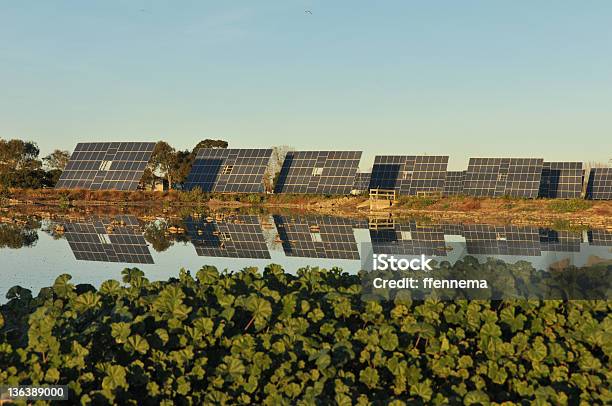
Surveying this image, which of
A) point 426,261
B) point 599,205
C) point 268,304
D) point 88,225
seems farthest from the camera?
point 599,205

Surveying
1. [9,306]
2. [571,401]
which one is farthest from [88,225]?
[571,401]

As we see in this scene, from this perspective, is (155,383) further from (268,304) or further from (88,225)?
(88,225)

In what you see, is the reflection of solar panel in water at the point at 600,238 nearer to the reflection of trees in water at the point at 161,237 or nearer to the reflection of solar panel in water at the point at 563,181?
the reflection of trees in water at the point at 161,237

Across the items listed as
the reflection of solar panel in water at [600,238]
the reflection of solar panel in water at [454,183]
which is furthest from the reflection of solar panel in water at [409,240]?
the reflection of solar panel in water at [454,183]

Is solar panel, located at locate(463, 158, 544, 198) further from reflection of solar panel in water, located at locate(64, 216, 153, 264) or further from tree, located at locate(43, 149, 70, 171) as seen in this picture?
tree, located at locate(43, 149, 70, 171)

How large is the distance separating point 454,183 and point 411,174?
13.1m

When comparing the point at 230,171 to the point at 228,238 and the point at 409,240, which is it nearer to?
the point at 228,238

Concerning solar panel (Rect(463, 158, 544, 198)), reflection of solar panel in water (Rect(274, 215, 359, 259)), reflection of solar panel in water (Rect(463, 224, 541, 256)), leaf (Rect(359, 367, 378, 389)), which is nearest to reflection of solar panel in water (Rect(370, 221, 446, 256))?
reflection of solar panel in water (Rect(274, 215, 359, 259))

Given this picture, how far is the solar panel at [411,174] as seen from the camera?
63375mm

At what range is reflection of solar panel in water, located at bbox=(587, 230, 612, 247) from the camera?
25781 mm

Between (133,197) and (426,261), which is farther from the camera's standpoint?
(133,197)

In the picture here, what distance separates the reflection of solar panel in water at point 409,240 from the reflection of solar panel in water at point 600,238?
5848 mm

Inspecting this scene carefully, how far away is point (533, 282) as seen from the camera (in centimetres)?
872

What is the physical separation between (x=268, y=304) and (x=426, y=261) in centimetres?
296
